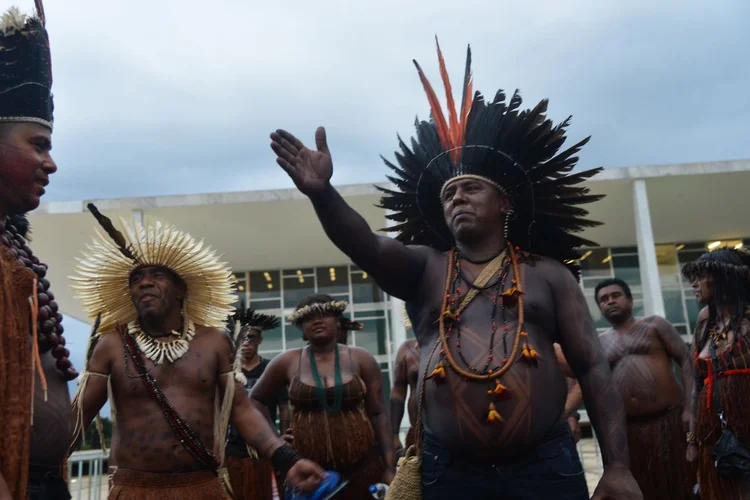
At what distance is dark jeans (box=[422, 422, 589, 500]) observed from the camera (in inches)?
114

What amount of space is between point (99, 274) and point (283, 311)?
19.7 meters

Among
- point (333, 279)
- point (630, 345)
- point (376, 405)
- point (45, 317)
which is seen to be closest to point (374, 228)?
point (333, 279)

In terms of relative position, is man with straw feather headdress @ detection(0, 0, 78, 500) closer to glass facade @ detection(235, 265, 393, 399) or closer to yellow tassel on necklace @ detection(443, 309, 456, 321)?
yellow tassel on necklace @ detection(443, 309, 456, 321)

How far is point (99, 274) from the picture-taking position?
15.6 feet

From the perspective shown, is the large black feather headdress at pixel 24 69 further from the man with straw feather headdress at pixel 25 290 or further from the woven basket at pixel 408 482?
the woven basket at pixel 408 482

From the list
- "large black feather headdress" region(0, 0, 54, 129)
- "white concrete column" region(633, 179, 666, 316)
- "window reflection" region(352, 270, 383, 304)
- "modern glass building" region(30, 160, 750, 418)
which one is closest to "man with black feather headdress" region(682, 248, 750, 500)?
"large black feather headdress" region(0, 0, 54, 129)

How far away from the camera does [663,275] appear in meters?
24.7

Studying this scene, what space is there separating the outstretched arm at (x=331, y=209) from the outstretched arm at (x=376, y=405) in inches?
132

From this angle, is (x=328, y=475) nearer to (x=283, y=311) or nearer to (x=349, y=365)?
(x=349, y=365)

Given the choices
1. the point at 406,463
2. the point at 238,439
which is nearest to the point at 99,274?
the point at 406,463

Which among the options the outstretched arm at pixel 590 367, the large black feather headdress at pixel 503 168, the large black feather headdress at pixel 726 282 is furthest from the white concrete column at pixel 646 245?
the outstretched arm at pixel 590 367

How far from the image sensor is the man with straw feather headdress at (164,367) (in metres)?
4.09

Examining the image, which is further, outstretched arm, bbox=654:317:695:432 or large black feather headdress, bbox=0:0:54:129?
outstretched arm, bbox=654:317:695:432

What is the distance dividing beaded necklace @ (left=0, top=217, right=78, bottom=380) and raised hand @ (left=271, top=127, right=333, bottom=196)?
95 centimetres
